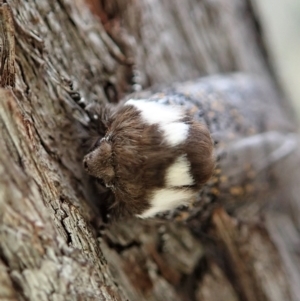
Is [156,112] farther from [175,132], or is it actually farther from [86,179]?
[86,179]

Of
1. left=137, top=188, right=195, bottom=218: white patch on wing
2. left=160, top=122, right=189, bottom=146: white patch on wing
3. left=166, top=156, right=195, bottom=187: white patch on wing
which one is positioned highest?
left=160, top=122, right=189, bottom=146: white patch on wing

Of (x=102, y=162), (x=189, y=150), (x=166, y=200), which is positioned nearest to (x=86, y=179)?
(x=102, y=162)

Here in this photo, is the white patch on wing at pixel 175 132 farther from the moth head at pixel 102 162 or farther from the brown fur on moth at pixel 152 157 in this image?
the moth head at pixel 102 162

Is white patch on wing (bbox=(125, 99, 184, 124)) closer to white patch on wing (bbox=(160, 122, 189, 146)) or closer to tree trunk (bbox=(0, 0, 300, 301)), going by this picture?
white patch on wing (bbox=(160, 122, 189, 146))

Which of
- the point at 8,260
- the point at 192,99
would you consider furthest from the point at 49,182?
the point at 192,99

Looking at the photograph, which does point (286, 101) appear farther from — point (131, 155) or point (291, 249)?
point (131, 155)

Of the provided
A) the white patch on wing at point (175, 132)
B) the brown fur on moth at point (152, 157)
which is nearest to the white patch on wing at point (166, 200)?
the brown fur on moth at point (152, 157)

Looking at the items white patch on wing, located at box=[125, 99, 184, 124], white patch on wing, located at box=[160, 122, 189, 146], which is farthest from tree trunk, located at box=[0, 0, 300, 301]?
white patch on wing, located at box=[160, 122, 189, 146]

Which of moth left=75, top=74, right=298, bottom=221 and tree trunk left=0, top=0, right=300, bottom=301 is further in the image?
moth left=75, top=74, right=298, bottom=221
